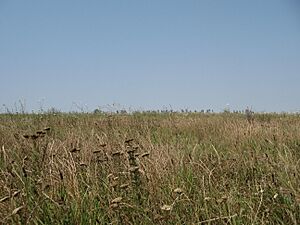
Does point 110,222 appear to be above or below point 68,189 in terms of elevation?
below

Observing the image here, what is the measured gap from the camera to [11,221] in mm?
2033

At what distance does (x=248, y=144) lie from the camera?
198 inches

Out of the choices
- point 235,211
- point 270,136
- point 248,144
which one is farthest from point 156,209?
point 270,136

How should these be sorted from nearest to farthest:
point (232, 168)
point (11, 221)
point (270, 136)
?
point (11, 221)
point (232, 168)
point (270, 136)

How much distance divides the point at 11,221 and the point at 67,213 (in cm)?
31

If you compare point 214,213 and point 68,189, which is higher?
point 68,189

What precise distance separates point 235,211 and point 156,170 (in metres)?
0.83

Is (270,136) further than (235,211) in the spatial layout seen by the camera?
Yes

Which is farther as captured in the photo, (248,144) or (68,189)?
(248,144)

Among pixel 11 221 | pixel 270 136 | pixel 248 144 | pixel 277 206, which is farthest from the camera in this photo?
pixel 270 136

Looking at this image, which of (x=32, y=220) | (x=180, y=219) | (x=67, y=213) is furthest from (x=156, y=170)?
(x=32, y=220)

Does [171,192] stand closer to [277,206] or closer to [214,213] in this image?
[214,213]

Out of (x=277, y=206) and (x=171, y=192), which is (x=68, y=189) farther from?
(x=277, y=206)

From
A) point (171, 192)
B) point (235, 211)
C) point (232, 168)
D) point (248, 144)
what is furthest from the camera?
point (248, 144)
